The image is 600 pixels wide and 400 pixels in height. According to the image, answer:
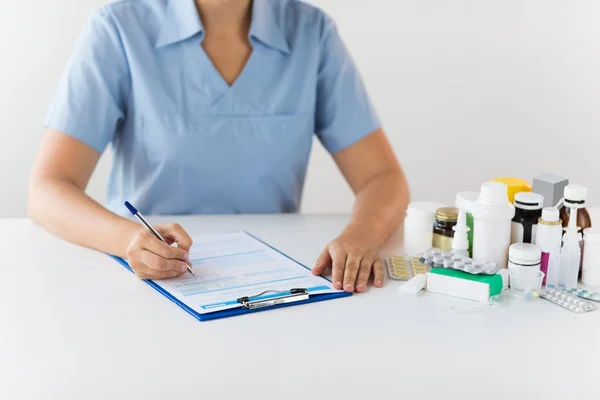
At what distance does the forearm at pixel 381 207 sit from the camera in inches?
64.1

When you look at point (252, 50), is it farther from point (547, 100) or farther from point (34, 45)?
point (547, 100)

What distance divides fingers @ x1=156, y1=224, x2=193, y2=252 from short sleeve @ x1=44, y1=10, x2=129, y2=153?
1.21 ft

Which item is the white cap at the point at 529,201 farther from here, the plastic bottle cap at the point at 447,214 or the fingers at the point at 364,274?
the fingers at the point at 364,274

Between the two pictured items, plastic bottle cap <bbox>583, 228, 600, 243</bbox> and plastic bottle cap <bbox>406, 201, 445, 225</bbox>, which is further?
plastic bottle cap <bbox>406, 201, 445, 225</bbox>

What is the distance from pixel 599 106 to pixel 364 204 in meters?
1.39

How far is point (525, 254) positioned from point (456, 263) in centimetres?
11

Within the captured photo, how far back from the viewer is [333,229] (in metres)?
1.72

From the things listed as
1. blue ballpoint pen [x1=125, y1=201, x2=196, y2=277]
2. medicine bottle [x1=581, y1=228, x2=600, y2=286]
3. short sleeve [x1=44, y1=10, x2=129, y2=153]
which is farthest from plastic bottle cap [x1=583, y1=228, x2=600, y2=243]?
short sleeve [x1=44, y1=10, x2=129, y2=153]

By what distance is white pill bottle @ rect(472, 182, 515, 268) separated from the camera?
4.60 feet

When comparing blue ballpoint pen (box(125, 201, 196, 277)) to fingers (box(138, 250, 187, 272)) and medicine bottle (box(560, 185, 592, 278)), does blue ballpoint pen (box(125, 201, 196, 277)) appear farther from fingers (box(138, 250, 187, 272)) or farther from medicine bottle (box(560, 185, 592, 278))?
medicine bottle (box(560, 185, 592, 278))

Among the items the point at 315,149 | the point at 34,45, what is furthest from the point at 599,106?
the point at 34,45

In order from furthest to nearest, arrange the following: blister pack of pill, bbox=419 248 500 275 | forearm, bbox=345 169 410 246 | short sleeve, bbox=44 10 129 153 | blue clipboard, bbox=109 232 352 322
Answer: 1. short sleeve, bbox=44 10 129 153
2. forearm, bbox=345 169 410 246
3. blister pack of pill, bbox=419 248 500 275
4. blue clipboard, bbox=109 232 352 322

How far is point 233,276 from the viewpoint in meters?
1.41

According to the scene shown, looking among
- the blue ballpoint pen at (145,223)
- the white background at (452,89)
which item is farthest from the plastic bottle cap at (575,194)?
the white background at (452,89)
